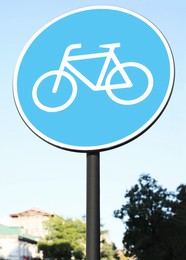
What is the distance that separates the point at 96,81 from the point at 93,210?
2.03 feet

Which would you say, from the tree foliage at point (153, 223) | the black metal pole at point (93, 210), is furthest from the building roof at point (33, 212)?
the black metal pole at point (93, 210)

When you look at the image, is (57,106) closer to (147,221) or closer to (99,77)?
(99,77)

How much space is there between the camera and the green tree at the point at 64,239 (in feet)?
243

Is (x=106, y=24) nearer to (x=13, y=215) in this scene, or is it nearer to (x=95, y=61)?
(x=95, y=61)

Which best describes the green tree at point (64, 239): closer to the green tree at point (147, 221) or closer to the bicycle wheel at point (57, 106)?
the green tree at point (147, 221)

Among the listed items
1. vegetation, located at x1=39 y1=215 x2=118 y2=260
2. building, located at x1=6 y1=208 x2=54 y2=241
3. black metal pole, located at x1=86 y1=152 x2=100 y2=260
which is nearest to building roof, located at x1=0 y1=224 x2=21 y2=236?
vegetation, located at x1=39 y1=215 x2=118 y2=260

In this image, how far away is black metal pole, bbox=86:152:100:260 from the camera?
7.99 ft

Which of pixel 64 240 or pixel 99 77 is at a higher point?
pixel 64 240

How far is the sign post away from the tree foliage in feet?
152

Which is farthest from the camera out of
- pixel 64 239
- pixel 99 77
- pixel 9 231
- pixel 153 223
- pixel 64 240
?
pixel 9 231

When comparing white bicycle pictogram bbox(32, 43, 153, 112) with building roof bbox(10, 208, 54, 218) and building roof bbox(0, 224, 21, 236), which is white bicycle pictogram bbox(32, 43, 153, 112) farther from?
building roof bbox(10, 208, 54, 218)

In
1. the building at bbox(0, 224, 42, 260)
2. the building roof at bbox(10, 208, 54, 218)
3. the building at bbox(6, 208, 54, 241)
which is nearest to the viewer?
the building at bbox(0, 224, 42, 260)

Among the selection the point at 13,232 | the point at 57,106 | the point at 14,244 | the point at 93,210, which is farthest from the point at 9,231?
the point at 93,210

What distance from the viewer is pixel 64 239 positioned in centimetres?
7450
